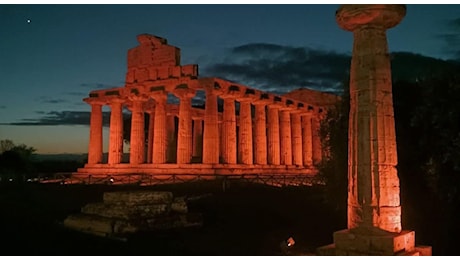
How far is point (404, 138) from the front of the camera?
2055 centimetres

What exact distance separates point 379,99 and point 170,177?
26.4m

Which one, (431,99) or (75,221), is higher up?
(431,99)

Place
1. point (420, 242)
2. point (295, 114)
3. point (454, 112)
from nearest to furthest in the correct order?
point (454, 112)
point (420, 242)
point (295, 114)

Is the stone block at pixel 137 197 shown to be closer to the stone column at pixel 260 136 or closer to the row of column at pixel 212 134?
the row of column at pixel 212 134

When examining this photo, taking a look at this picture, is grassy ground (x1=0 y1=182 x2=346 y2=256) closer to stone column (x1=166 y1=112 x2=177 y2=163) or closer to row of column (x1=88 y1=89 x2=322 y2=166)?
row of column (x1=88 y1=89 x2=322 y2=166)

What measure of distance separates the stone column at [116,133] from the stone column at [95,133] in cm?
178

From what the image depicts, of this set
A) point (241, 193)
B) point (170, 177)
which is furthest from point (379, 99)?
point (170, 177)

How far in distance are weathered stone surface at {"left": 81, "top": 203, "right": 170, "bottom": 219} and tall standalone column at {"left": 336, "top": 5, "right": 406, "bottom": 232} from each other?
8721 millimetres

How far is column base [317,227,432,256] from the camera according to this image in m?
13.1

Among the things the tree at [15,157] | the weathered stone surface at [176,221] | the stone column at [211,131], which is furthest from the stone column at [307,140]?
the weathered stone surface at [176,221]

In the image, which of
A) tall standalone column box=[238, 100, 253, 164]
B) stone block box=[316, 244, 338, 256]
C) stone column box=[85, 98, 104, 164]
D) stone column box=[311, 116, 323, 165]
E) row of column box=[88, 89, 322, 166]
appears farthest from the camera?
stone column box=[311, 116, 323, 165]

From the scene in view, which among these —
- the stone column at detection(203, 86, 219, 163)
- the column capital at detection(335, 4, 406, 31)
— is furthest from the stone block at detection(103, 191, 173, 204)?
the stone column at detection(203, 86, 219, 163)

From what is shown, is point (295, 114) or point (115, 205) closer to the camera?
point (115, 205)

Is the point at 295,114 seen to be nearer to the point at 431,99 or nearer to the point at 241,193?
the point at 241,193
